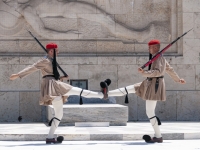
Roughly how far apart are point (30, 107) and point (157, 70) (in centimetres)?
565

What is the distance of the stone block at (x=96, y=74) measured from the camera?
1509 cm

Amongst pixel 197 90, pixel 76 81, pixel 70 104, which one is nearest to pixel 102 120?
pixel 70 104

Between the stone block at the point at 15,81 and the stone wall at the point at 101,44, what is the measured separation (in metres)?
0.03

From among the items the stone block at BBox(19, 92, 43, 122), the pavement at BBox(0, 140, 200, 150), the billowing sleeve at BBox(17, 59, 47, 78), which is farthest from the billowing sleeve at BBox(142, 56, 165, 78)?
the stone block at BBox(19, 92, 43, 122)

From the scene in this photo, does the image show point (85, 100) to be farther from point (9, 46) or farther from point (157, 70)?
point (157, 70)

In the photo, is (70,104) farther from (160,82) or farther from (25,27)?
(160,82)

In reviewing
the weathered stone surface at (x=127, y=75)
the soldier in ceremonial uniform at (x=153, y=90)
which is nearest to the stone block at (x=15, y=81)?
the weathered stone surface at (x=127, y=75)

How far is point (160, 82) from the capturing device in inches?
400

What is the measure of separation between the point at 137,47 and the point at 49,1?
2.56 metres

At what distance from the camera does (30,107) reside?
1490cm

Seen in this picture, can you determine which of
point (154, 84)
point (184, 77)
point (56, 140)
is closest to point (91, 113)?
point (56, 140)

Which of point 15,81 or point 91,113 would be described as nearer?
point 91,113

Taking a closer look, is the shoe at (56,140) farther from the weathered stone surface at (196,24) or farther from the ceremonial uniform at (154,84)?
the weathered stone surface at (196,24)

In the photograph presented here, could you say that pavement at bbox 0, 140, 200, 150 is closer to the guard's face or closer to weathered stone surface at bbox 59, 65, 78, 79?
the guard's face
